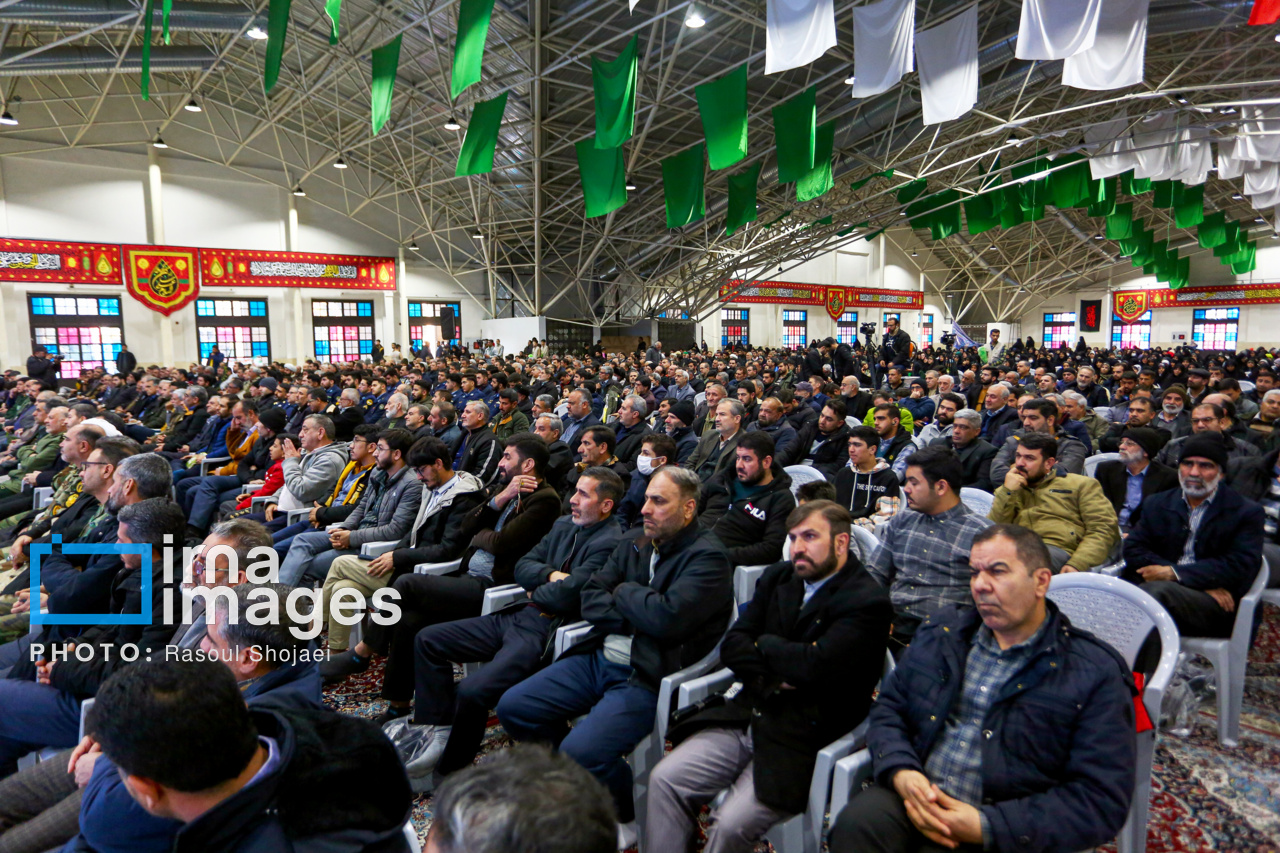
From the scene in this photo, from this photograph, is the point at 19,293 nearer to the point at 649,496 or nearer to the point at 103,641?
the point at 103,641

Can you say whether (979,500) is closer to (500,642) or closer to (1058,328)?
(500,642)

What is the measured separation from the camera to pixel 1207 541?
260 centimetres

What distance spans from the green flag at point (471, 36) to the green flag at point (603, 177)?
2.07m

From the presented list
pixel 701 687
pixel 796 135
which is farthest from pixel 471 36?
pixel 701 687

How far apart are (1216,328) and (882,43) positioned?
30.6 m

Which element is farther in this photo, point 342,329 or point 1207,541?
point 342,329

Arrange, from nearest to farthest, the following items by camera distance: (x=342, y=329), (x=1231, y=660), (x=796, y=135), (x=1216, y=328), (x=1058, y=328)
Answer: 1. (x=1231, y=660)
2. (x=796, y=135)
3. (x=342, y=329)
4. (x=1216, y=328)
5. (x=1058, y=328)

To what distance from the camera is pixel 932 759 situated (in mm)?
1648

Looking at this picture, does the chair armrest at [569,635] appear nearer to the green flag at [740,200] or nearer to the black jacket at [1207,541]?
the black jacket at [1207,541]

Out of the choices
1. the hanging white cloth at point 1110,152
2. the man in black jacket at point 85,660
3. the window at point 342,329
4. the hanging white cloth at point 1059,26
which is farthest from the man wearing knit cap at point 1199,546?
the window at point 342,329

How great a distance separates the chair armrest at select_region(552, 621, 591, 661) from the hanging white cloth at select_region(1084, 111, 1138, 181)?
476 inches

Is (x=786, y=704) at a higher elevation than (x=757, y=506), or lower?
lower

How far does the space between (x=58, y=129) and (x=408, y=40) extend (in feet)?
28.2

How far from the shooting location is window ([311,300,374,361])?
1905 cm
